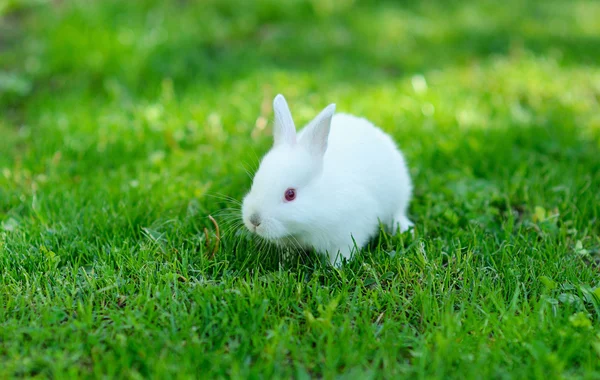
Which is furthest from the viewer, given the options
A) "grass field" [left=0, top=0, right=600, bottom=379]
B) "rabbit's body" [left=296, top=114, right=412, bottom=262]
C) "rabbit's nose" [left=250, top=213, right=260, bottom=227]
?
"rabbit's body" [left=296, top=114, right=412, bottom=262]

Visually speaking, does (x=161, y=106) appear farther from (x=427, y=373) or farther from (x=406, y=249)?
(x=427, y=373)

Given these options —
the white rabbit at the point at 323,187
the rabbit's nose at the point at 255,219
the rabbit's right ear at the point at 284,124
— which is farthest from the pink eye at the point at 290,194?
the rabbit's right ear at the point at 284,124

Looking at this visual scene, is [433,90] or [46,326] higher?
[433,90]

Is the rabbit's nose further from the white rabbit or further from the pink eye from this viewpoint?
the pink eye

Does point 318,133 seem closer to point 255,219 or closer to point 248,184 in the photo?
point 255,219

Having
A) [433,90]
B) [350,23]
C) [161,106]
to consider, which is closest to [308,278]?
[161,106]

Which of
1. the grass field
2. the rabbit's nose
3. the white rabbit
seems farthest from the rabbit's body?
the rabbit's nose
